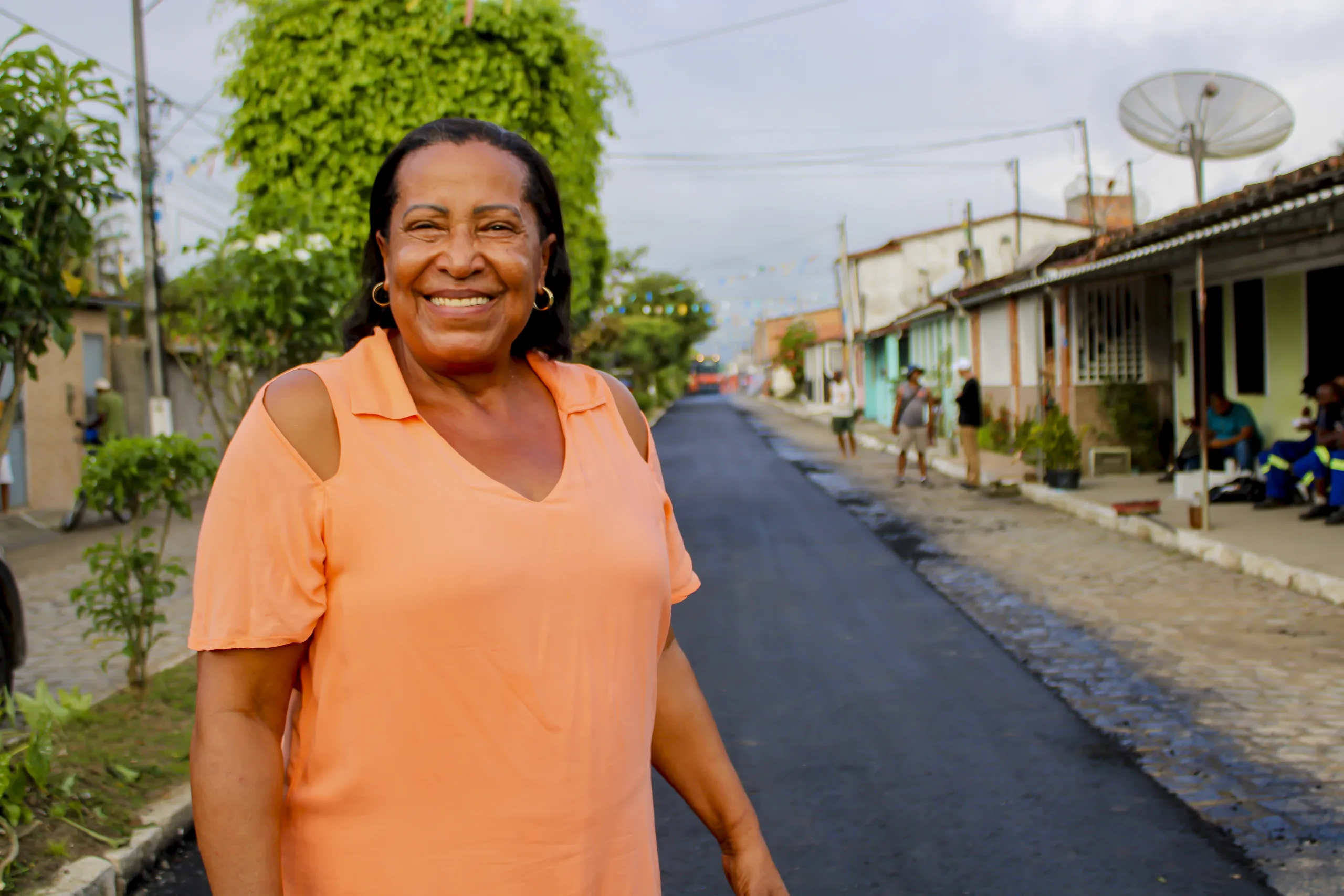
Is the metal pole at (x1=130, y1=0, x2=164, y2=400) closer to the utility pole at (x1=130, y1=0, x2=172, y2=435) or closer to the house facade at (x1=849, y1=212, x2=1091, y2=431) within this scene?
the utility pole at (x1=130, y1=0, x2=172, y2=435)

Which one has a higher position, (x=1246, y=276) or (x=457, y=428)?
(x=1246, y=276)

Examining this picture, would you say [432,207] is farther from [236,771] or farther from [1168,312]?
[1168,312]

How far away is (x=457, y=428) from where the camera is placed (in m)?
1.65

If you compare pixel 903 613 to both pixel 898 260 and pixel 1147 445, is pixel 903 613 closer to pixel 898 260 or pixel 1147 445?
pixel 1147 445

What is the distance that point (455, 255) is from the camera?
5.45 feet

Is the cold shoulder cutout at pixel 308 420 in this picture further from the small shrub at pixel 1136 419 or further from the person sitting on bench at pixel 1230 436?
the small shrub at pixel 1136 419

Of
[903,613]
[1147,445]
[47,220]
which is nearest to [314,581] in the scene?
[47,220]

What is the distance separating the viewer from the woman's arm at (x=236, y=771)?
1.45 m

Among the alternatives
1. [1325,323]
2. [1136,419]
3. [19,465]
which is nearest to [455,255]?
[1325,323]

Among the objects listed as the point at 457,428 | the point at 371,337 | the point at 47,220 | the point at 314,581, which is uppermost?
the point at 47,220

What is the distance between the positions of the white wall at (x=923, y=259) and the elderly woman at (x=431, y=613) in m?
38.6

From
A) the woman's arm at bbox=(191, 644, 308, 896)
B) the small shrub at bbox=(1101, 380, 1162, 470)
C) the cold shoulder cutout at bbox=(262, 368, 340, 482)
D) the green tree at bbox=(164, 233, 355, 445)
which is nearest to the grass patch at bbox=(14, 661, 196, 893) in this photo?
the green tree at bbox=(164, 233, 355, 445)

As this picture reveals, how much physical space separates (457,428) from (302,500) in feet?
0.88

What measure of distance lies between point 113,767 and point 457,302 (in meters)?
3.91
